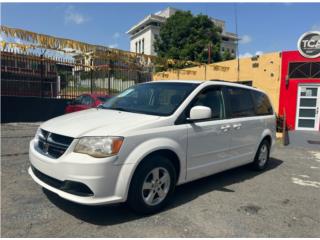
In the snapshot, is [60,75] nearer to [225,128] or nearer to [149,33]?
[225,128]

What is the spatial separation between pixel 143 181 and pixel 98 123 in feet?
2.96

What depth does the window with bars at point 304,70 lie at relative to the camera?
42.0ft

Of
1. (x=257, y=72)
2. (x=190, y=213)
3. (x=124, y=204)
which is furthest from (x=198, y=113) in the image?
(x=257, y=72)

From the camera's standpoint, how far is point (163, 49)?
1596 inches

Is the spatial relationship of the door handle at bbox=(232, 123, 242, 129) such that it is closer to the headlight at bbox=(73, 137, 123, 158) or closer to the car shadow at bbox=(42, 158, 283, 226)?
the car shadow at bbox=(42, 158, 283, 226)

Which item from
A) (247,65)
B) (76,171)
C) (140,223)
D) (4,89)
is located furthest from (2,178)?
(247,65)

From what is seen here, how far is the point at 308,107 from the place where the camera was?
1318 centimetres

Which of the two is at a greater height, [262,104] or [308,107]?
[262,104]

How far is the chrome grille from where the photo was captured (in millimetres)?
3305

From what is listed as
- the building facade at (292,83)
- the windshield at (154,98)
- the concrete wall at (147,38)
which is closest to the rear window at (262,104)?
the windshield at (154,98)

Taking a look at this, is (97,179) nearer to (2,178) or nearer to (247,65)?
(2,178)

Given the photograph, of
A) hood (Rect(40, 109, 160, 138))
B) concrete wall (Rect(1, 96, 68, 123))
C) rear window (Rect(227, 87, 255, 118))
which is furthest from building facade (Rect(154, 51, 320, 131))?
concrete wall (Rect(1, 96, 68, 123))

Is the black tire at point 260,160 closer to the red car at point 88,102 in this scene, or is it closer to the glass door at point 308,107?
the red car at point 88,102

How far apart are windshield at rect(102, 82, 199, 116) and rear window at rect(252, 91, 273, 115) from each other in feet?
6.64
